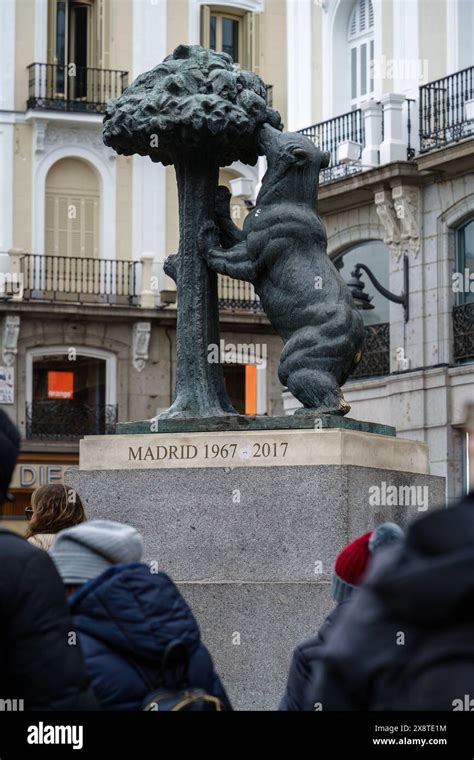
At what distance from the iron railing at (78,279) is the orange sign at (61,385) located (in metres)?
1.54

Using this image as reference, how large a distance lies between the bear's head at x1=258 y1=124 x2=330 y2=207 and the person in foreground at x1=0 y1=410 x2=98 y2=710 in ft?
21.1

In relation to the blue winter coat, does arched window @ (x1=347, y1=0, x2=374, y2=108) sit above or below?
above

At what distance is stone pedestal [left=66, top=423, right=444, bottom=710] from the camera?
30.7 feet

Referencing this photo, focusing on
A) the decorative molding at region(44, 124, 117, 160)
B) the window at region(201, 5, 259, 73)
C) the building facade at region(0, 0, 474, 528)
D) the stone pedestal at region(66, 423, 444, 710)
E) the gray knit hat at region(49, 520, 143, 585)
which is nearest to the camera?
the gray knit hat at region(49, 520, 143, 585)

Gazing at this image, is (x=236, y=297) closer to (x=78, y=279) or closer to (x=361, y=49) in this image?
(x=78, y=279)

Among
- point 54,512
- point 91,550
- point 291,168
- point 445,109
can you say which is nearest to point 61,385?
point 445,109

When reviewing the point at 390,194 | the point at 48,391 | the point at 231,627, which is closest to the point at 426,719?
the point at 231,627

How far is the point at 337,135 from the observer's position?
29.2 meters

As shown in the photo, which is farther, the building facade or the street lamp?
the building facade

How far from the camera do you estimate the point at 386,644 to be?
2750 millimetres

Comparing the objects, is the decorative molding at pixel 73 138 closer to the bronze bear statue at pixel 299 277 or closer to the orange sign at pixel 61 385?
the orange sign at pixel 61 385

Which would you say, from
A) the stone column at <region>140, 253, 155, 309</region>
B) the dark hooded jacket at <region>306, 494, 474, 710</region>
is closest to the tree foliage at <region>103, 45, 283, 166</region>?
the dark hooded jacket at <region>306, 494, 474, 710</region>

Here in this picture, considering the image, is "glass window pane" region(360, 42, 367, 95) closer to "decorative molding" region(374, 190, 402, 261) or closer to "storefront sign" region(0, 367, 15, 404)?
"decorative molding" region(374, 190, 402, 261)

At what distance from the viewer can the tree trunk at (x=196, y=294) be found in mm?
10508
